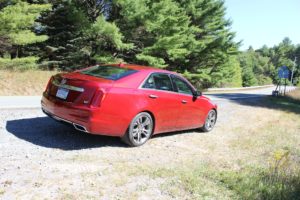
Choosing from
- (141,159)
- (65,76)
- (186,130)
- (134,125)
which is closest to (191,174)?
(141,159)

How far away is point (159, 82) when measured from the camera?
7711mm

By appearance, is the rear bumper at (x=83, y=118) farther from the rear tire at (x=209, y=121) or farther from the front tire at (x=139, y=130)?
the rear tire at (x=209, y=121)

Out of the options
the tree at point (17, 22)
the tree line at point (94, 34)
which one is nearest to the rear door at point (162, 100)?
the tree at point (17, 22)

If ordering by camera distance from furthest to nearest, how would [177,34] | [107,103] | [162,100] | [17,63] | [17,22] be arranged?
[177,34] < [17,63] < [17,22] < [162,100] < [107,103]

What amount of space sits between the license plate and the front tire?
137cm

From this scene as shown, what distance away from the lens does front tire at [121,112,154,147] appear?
6940 millimetres

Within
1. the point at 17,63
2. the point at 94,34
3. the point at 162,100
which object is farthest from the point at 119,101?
the point at 94,34

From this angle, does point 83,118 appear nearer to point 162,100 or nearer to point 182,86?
point 162,100

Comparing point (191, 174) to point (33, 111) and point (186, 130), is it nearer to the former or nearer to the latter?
point (186, 130)

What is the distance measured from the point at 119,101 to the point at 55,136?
5.57ft

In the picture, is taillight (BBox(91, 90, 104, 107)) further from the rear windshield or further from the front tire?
the front tire

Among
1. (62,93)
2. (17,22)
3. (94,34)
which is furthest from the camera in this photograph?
(94,34)

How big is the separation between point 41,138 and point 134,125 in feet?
6.12

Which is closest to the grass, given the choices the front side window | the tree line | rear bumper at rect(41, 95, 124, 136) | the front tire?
the tree line
